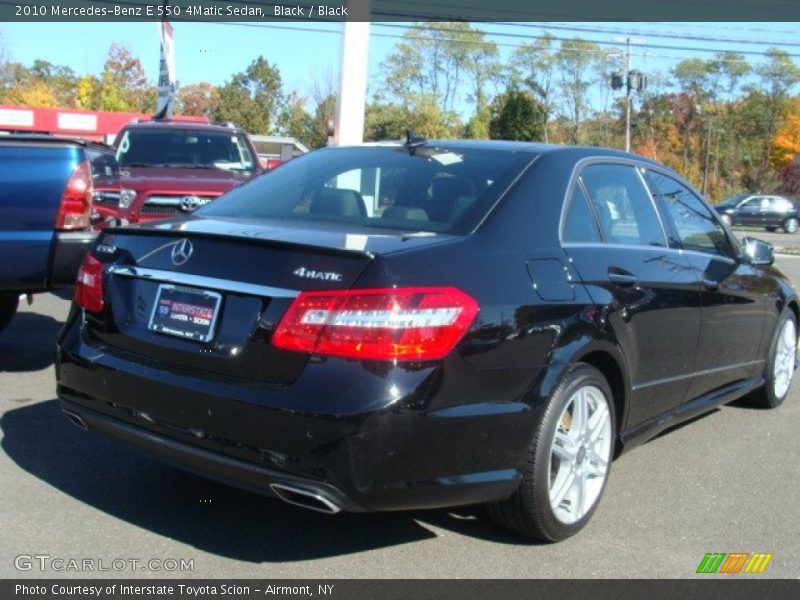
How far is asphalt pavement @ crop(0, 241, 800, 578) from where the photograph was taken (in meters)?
3.51

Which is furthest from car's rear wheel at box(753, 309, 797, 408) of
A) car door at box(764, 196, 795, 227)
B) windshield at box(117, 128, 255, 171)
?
car door at box(764, 196, 795, 227)

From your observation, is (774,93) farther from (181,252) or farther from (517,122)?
(181,252)

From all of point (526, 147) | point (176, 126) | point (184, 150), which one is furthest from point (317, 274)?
point (176, 126)

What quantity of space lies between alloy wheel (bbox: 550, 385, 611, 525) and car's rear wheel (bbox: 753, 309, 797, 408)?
2537 millimetres

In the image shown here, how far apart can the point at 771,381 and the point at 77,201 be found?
4780 mm

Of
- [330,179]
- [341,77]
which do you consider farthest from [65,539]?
[341,77]

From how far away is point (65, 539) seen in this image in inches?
142

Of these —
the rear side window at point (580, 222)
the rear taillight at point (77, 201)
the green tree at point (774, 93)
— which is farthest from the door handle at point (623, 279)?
the green tree at point (774, 93)

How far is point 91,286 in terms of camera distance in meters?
3.86

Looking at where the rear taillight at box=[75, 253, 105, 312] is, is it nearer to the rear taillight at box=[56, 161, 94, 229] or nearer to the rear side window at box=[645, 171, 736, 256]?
the rear taillight at box=[56, 161, 94, 229]

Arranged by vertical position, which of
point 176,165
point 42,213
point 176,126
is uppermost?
point 176,126

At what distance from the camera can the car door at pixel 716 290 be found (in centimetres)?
494
